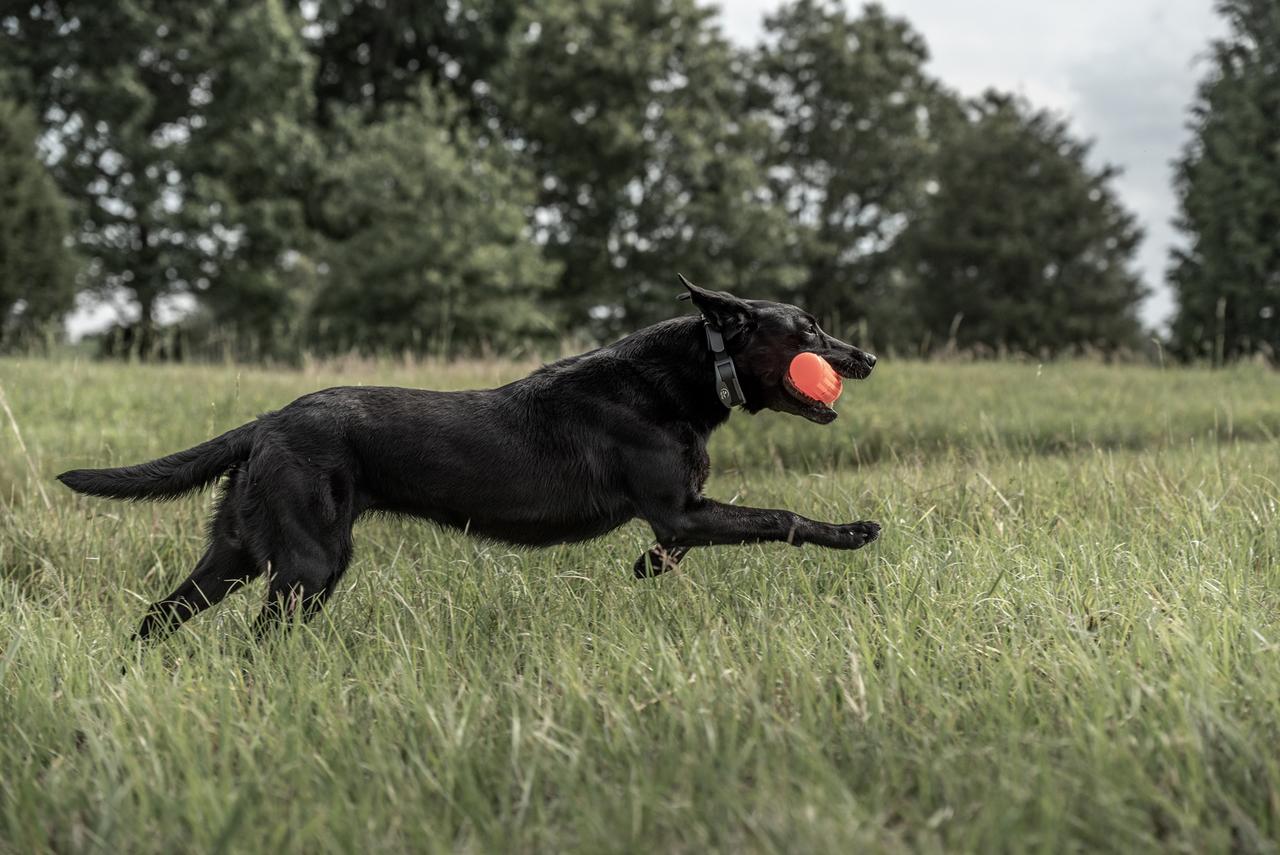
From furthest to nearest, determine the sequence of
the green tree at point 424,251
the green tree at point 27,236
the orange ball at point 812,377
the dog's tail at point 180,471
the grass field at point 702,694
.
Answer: the green tree at point 424,251
the green tree at point 27,236
the orange ball at point 812,377
the dog's tail at point 180,471
the grass field at point 702,694

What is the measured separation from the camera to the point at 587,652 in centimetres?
320

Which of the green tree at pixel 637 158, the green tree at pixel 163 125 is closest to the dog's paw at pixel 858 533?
the green tree at pixel 637 158

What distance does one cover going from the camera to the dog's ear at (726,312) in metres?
3.82

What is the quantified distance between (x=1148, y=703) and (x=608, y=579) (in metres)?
2.19

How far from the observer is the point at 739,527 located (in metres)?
3.73

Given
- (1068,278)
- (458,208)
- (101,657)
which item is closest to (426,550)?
(101,657)

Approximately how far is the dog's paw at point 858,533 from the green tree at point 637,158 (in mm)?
21141

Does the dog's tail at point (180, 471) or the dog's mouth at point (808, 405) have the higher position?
the dog's mouth at point (808, 405)

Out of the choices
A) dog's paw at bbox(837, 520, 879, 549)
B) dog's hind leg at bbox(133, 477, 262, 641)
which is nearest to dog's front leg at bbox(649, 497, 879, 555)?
dog's paw at bbox(837, 520, 879, 549)

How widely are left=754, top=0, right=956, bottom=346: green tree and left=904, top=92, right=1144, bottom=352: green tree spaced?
5.68 ft

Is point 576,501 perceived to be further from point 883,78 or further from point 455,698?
point 883,78

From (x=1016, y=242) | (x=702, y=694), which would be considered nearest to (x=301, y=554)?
(x=702, y=694)

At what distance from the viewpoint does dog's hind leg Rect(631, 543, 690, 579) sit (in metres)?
3.92

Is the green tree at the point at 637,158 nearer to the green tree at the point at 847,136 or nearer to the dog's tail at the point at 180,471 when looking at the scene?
the green tree at the point at 847,136
